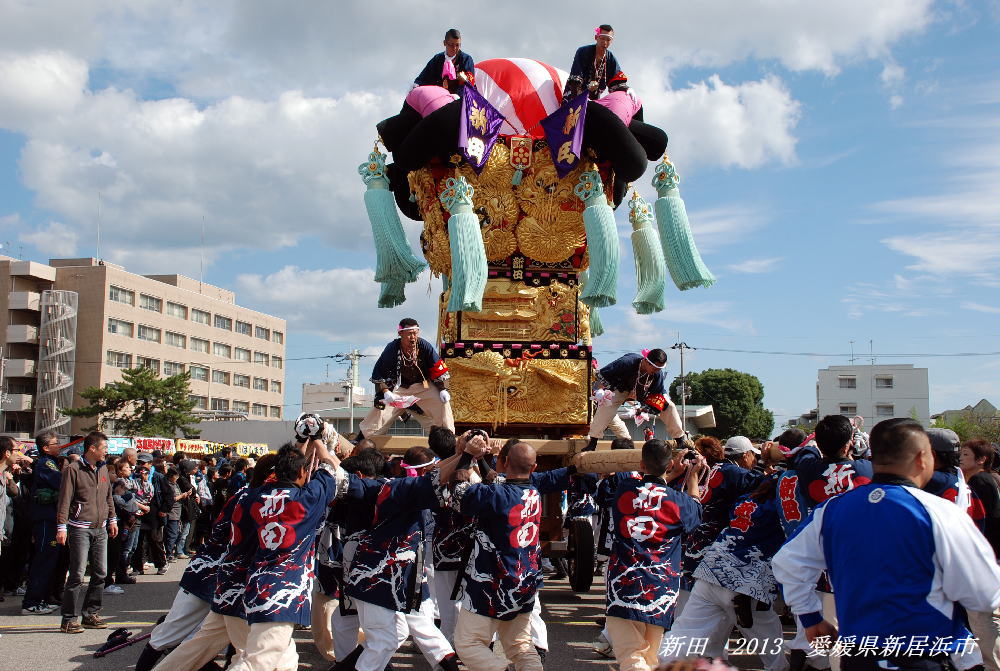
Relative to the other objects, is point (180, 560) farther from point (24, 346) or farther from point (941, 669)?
point (24, 346)

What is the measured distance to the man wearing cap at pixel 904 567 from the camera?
2.62 metres

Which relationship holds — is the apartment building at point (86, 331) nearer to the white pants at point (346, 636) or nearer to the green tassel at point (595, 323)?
the green tassel at point (595, 323)

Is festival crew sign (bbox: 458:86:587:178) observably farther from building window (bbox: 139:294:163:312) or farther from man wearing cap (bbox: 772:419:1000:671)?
building window (bbox: 139:294:163:312)

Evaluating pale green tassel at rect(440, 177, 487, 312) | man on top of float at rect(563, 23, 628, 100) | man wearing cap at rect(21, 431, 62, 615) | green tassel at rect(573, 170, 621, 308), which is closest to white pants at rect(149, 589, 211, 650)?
man wearing cap at rect(21, 431, 62, 615)

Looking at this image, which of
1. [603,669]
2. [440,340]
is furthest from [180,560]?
[603,669]

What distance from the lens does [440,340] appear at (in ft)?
31.1

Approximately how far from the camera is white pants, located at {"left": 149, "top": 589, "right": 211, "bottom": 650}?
193 inches

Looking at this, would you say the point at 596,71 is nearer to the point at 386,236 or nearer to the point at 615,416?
the point at 386,236

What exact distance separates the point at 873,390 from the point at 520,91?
160ft

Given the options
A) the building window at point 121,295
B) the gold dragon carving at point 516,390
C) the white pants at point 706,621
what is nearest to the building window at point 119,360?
the building window at point 121,295

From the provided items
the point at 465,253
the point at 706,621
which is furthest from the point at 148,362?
the point at 706,621

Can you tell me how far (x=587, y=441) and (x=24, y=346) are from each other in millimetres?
45603

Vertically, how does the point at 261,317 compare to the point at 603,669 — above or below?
above

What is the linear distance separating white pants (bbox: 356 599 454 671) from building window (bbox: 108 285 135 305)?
1788 inches
